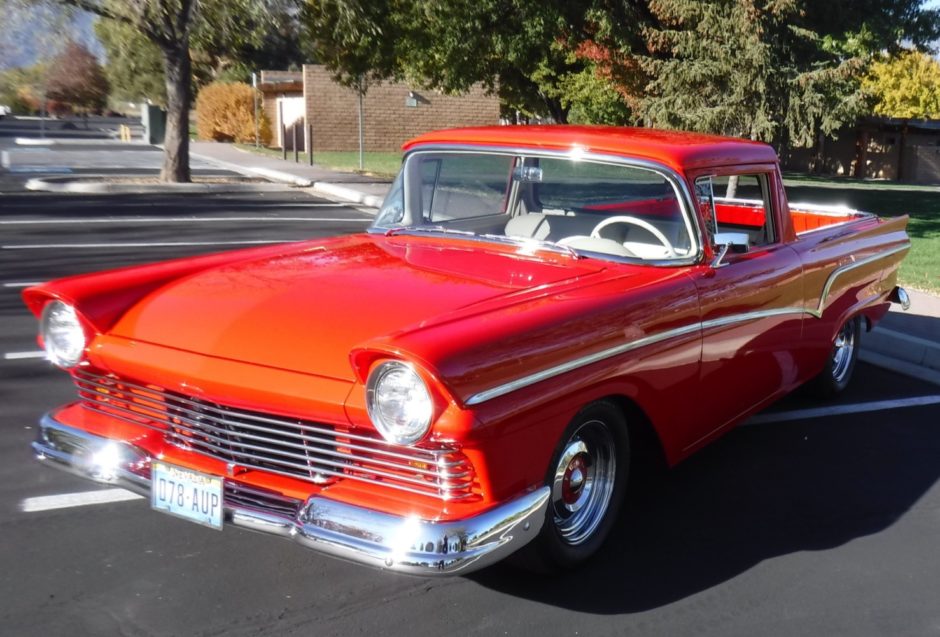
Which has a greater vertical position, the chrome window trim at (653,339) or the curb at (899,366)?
the chrome window trim at (653,339)

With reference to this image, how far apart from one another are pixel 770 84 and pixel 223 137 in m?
30.2

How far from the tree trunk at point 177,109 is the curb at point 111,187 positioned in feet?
2.17

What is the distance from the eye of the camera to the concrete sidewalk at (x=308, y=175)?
18984mm

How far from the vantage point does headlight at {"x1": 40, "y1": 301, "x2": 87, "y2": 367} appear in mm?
3660

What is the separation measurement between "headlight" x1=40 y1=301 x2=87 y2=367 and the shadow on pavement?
1.75m

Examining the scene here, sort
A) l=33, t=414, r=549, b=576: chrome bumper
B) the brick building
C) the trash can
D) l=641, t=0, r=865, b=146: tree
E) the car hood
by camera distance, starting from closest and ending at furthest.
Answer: l=33, t=414, r=549, b=576: chrome bumper, the car hood, l=641, t=0, r=865, b=146: tree, the brick building, the trash can

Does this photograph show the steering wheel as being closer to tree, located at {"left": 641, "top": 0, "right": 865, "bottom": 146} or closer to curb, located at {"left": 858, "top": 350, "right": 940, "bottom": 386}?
curb, located at {"left": 858, "top": 350, "right": 940, "bottom": 386}

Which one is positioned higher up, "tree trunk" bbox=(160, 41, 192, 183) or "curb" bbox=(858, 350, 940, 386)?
"tree trunk" bbox=(160, 41, 192, 183)

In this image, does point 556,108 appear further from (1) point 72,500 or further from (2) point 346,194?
(1) point 72,500

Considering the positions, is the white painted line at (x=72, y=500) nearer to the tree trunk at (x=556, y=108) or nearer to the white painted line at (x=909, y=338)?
the white painted line at (x=909, y=338)

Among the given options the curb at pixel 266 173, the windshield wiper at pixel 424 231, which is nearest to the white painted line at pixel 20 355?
the windshield wiper at pixel 424 231

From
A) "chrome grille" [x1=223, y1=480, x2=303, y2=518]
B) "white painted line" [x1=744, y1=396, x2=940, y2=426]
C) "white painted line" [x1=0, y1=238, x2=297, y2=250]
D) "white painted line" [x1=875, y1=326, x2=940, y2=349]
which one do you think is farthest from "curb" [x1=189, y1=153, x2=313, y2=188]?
"chrome grille" [x1=223, y1=480, x2=303, y2=518]

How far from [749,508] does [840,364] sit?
2.21 metres

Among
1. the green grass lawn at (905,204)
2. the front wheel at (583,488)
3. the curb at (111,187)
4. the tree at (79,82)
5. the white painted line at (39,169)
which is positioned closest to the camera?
the front wheel at (583,488)
